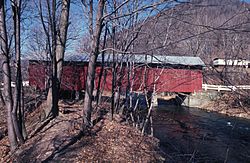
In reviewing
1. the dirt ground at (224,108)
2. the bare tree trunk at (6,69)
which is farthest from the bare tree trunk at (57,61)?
the dirt ground at (224,108)

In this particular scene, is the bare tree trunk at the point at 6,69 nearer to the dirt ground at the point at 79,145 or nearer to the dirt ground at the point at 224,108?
the dirt ground at the point at 79,145

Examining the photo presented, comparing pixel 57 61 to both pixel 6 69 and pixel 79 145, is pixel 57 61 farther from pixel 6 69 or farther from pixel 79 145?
pixel 79 145

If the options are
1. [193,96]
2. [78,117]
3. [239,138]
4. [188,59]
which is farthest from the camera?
[193,96]

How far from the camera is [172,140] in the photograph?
11.1 m

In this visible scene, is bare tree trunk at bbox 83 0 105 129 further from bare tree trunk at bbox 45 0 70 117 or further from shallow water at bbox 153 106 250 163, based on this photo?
shallow water at bbox 153 106 250 163

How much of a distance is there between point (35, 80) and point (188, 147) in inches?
536

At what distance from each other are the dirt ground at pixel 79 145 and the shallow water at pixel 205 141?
1080 mm

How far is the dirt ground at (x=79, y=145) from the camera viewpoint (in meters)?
5.62

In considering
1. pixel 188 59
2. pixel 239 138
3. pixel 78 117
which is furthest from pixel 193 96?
pixel 78 117

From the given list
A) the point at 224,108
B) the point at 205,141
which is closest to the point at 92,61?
the point at 205,141

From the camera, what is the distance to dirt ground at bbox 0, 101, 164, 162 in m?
5.62

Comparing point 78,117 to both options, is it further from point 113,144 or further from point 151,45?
point 151,45

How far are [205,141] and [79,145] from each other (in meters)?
7.07

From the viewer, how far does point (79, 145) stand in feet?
20.3
